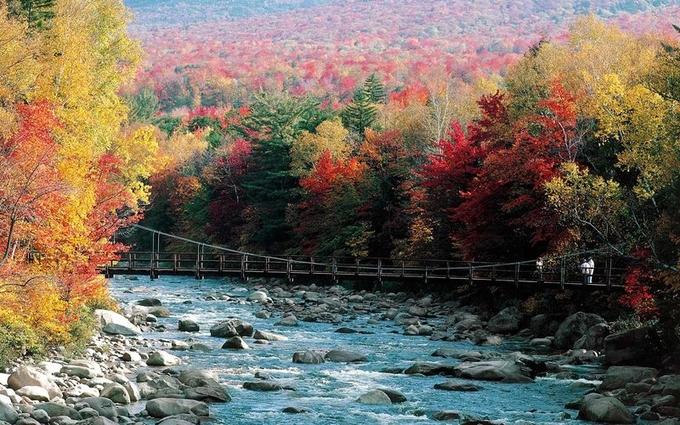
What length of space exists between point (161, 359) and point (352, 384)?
21.2 ft

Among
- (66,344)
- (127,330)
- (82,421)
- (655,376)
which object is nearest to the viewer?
(82,421)

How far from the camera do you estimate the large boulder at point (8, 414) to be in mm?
20672

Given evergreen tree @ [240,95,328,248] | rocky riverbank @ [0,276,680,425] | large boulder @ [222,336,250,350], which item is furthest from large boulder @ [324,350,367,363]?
evergreen tree @ [240,95,328,248]

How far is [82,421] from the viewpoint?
21375 mm

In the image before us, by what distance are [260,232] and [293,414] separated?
4519cm

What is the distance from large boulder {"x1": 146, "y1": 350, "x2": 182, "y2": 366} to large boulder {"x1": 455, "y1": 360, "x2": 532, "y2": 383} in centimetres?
885

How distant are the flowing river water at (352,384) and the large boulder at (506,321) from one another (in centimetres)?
315

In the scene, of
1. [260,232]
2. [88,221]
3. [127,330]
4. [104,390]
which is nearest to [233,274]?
[127,330]

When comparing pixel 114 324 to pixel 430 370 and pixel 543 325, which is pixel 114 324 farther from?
pixel 543 325

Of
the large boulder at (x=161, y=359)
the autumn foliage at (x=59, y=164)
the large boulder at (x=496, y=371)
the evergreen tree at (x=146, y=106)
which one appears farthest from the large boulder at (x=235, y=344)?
the evergreen tree at (x=146, y=106)

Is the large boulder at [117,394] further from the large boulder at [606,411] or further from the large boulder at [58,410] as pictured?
the large boulder at [606,411]

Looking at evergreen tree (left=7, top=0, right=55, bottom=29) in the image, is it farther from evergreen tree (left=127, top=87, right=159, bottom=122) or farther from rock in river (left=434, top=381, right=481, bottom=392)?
evergreen tree (left=127, top=87, right=159, bottom=122)

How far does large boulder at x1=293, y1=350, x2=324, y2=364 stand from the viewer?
102ft

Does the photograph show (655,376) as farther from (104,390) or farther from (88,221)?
(88,221)
